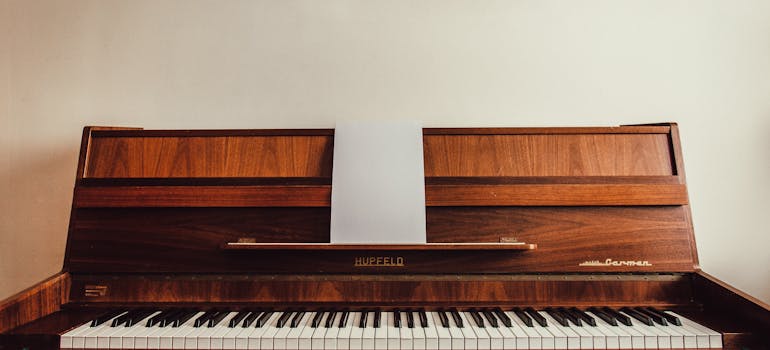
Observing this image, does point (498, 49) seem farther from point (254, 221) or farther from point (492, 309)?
point (254, 221)

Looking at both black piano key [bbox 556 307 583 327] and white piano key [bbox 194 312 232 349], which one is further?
black piano key [bbox 556 307 583 327]

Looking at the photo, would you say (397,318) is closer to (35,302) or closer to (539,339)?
(539,339)

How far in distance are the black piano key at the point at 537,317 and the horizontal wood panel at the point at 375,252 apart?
156 mm

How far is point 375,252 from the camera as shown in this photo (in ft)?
5.68

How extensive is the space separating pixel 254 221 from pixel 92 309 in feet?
2.31

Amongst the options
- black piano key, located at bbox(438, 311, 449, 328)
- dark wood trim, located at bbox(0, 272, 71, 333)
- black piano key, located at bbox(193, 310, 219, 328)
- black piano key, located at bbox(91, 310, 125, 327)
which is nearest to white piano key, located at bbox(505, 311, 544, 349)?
black piano key, located at bbox(438, 311, 449, 328)

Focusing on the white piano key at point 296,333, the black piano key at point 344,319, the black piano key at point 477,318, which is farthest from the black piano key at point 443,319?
the white piano key at point 296,333

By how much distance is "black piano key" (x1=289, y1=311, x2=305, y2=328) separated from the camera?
1513 millimetres

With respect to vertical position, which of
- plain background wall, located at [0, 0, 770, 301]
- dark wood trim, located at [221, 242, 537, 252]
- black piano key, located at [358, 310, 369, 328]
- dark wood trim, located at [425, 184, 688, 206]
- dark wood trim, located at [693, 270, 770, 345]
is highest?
plain background wall, located at [0, 0, 770, 301]

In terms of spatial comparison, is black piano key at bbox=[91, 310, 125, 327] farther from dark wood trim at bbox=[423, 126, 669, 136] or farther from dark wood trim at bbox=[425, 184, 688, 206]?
dark wood trim at bbox=[423, 126, 669, 136]

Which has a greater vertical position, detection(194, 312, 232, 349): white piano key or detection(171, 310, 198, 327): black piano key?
detection(171, 310, 198, 327): black piano key

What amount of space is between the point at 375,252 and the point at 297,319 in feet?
1.29

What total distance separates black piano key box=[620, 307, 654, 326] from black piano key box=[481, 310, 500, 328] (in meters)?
0.51

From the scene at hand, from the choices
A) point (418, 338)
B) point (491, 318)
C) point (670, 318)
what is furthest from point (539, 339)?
point (670, 318)
